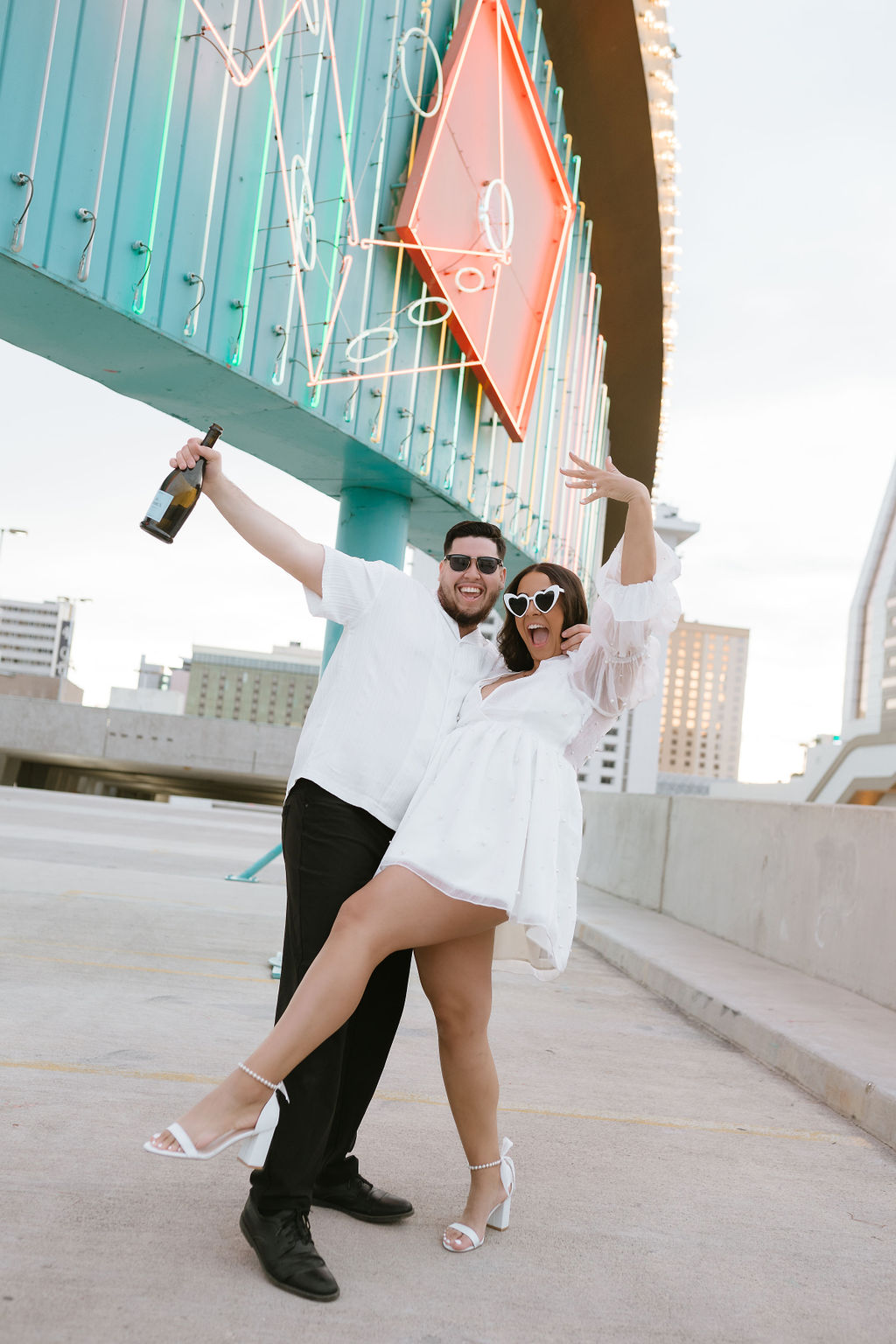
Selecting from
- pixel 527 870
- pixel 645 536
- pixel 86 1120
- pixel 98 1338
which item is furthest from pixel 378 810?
pixel 86 1120

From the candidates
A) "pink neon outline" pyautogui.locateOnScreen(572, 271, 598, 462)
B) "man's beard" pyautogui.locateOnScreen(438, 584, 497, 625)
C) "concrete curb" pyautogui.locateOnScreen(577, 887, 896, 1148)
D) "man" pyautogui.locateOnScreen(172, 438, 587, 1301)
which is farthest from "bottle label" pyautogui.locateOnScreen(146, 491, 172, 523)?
"pink neon outline" pyautogui.locateOnScreen(572, 271, 598, 462)

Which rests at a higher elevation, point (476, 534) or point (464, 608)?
point (476, 534)

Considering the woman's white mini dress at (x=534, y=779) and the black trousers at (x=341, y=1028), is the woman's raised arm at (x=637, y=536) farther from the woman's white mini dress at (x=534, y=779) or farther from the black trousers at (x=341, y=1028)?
the black trousers at (x=341, y=1028)

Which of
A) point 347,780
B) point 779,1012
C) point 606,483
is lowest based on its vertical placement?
point 779,1012

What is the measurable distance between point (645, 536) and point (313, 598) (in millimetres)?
883

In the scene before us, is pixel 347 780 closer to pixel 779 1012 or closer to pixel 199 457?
pixel 199 457

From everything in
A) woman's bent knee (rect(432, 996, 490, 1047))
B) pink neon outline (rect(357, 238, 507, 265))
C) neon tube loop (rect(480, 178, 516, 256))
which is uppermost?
neon tube loop (rect(480, 178, 516, 256))

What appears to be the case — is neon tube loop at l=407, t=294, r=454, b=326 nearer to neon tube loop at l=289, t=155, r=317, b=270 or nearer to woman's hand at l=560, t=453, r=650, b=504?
neon tube loop at l=289, t=155, r=317, b=270

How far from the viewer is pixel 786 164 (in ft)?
74.7

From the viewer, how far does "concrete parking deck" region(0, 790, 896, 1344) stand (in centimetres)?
222

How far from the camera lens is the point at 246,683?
178 m

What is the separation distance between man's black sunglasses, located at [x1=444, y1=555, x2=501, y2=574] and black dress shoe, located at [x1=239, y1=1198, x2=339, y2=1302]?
1.63 meters

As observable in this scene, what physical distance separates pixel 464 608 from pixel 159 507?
32.9 inches

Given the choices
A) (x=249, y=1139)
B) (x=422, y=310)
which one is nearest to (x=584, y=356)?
(x=422, y=310)
